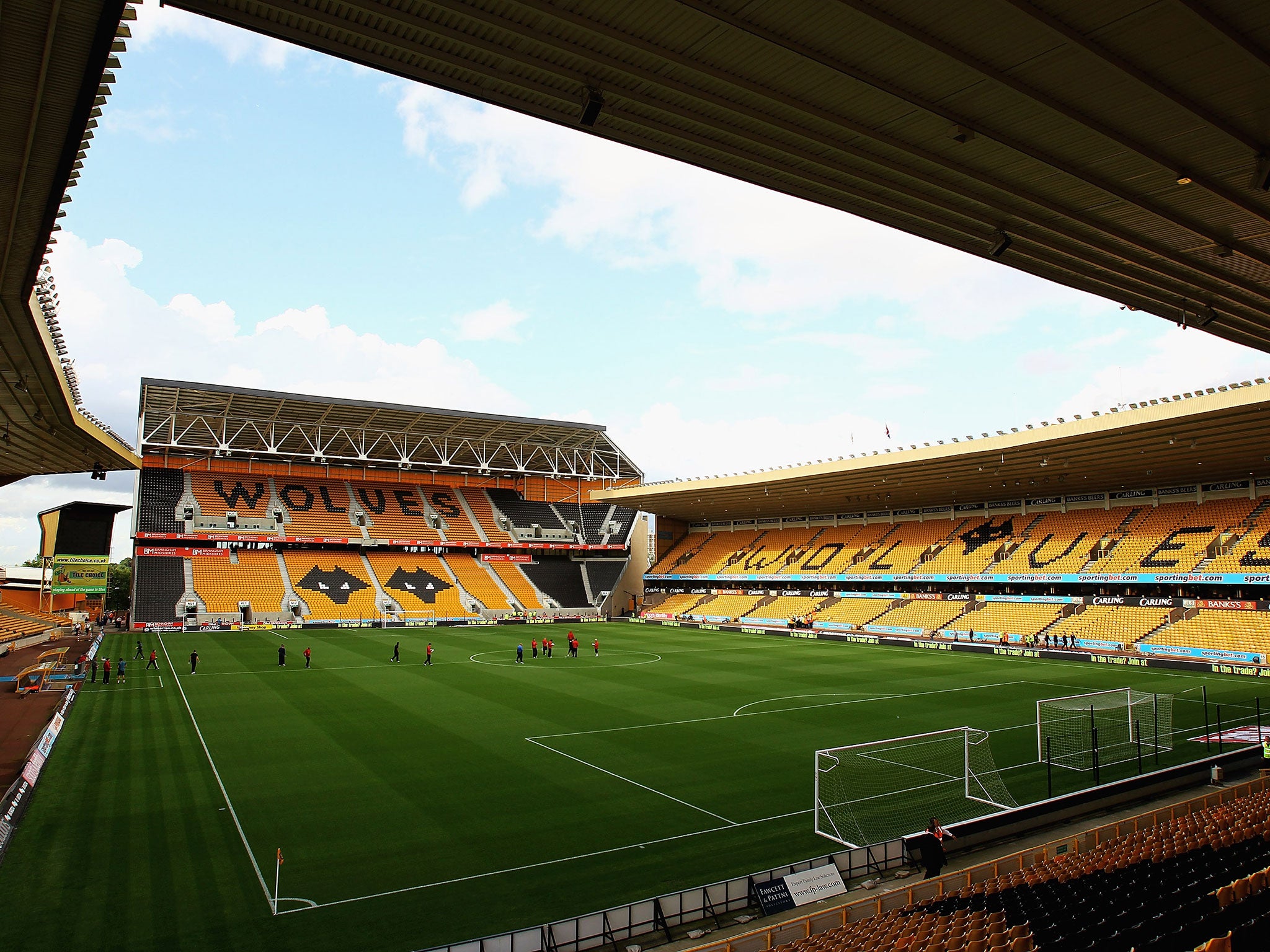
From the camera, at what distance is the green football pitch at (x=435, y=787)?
→ 10539 mm

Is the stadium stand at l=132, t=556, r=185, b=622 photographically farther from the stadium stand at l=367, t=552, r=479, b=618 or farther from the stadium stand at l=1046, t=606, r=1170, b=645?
the stadium stand at l=1046, t=606, r=1170, b=645

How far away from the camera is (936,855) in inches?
445

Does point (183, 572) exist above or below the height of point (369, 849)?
above

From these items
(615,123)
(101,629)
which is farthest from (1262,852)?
(101,629)

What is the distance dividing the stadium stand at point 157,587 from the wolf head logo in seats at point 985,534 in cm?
5124

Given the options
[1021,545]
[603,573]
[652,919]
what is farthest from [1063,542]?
[652,919]

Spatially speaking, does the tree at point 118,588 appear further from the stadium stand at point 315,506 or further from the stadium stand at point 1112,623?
the stadium stand at point 1112,623

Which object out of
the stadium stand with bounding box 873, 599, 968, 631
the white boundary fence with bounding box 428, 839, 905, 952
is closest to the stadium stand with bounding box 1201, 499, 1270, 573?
the stadium stand with bounding box 873, 599, 968, 631

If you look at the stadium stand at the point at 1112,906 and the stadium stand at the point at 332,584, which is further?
the stadium stand at the point at 332,584

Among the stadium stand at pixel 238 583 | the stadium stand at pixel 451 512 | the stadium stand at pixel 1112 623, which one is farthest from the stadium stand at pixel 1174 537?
the stadium stand at pixel 238 583

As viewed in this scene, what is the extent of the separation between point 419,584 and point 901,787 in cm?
4816

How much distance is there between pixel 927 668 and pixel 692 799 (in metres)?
22.8

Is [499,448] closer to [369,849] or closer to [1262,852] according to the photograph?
[369,849]

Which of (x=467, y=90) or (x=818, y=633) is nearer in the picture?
(x=467, y=90)
